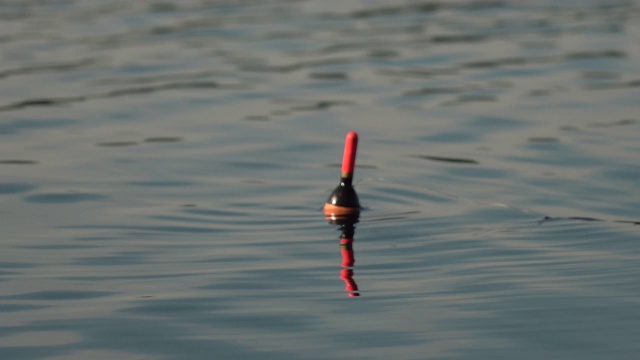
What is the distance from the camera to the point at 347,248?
28.3 ft

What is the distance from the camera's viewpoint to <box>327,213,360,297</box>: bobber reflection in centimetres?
765

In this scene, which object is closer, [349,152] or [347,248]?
[347,248]

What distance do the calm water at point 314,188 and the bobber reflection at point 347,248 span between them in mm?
64

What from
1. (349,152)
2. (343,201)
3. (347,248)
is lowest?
(347,248)

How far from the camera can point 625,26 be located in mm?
19328

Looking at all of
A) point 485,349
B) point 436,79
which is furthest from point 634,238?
point 436,79

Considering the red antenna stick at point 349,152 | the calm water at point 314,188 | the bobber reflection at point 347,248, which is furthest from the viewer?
the red antenna stick at point 349,152

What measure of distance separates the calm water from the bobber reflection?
0.21 feet

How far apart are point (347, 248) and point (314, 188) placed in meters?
1.92

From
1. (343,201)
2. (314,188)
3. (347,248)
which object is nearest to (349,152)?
(343,201)

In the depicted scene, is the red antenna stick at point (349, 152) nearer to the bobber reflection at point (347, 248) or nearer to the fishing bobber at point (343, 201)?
the fishing bobber at point (343, 201)

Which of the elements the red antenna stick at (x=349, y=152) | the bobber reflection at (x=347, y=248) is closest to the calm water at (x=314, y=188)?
the bobber reflection at (x=347, y=248)

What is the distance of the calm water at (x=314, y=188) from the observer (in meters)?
6.86

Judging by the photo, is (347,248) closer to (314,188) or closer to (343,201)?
(343,201)
